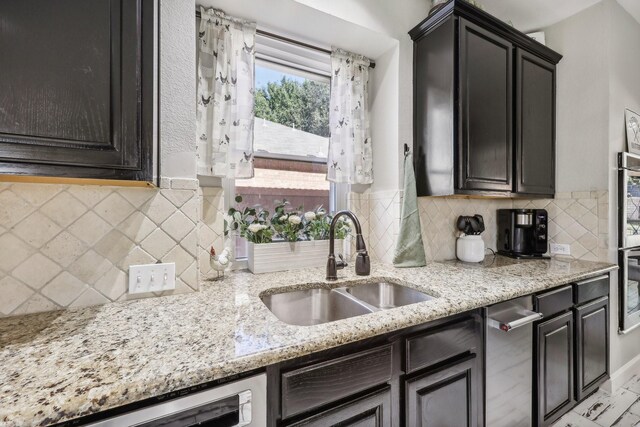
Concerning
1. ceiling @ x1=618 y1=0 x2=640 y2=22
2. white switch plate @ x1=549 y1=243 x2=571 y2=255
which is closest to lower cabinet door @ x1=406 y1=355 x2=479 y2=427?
white switch plate @ x1=549 y1=243 x2=571 y2=255

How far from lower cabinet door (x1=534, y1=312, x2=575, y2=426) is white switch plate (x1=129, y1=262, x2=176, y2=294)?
170cm

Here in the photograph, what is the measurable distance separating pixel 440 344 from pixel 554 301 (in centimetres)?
85

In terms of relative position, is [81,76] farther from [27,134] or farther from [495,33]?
[495,33]

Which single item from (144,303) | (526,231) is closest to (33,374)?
(144,303)

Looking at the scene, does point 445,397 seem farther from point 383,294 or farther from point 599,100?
point 599,100

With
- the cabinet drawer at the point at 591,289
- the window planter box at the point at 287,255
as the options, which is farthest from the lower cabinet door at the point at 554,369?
the window planter box at the point at 287,255

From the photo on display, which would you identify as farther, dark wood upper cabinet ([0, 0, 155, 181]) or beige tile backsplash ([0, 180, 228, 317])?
beige tile backsplash ([0, 180, 228, 317])

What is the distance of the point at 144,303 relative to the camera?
1.03 meters

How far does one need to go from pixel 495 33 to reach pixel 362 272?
1622mm

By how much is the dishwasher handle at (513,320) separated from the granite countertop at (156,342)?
0.09 metres

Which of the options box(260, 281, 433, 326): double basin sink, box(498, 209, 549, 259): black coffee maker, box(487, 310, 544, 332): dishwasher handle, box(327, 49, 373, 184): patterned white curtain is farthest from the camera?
box(498, 209, 549, 259): black coffee maker

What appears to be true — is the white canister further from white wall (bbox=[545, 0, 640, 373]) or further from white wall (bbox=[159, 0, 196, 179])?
white wall (bbox=[159, 0, 196, 179])

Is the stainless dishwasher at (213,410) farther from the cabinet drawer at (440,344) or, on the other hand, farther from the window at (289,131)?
the window at (289,131)

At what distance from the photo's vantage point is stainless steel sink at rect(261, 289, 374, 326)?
1271 millimetres
